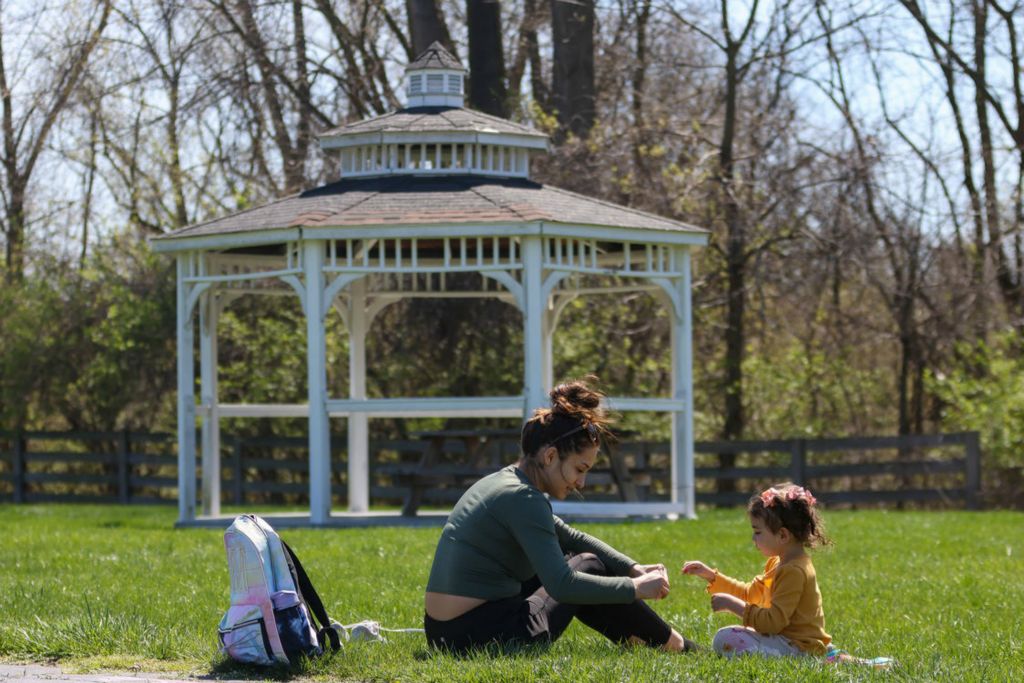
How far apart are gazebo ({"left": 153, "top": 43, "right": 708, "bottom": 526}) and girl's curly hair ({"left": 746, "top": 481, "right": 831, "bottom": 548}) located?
9.24 m

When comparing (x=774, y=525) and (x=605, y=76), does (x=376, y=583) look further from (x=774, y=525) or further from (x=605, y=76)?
(x=605, y=76)

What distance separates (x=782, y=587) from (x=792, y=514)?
0.33 m

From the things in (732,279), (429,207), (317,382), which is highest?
(429,207)

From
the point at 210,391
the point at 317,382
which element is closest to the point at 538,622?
the point at 317,382

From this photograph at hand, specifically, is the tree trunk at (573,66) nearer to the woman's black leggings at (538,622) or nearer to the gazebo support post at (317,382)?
the gazebo support post at (317,382)

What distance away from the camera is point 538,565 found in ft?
23.3

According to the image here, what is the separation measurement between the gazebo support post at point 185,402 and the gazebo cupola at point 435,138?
232 centimetres

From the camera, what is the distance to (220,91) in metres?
24.8

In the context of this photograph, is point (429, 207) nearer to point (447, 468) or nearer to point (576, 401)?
point (447, 468)

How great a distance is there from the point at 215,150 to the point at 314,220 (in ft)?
44.4

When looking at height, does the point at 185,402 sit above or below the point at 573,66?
below

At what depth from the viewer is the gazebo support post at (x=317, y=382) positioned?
56.4ft

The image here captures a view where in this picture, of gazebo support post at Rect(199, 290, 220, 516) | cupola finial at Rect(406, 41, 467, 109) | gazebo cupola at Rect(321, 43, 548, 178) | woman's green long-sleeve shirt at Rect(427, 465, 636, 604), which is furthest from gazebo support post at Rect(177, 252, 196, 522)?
woman's green long-sleeve shirt at Rect(427, 465, 636, 604)

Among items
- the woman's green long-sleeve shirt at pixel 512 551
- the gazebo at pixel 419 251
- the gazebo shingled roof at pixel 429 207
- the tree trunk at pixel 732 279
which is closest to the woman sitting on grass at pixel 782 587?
the woman's green long-sleeve shirt at pixel 512 551
